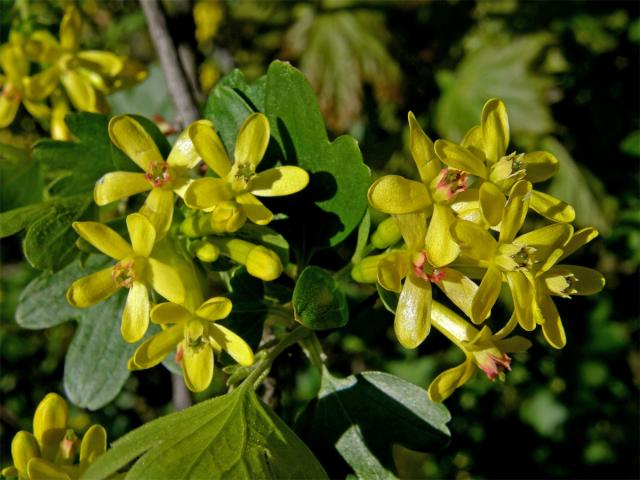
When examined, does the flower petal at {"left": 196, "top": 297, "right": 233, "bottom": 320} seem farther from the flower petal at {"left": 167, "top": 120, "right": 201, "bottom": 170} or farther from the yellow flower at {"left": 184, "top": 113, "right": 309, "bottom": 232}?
the flower petal at {"left": 167, "top": 120, "right": 201, "bottom": 170}

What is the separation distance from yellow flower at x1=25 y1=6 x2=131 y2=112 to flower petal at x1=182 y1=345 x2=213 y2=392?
1.95 feet

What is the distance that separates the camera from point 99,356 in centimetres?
130

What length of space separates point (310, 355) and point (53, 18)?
94 cm

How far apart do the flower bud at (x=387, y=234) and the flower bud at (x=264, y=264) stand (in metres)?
0.15

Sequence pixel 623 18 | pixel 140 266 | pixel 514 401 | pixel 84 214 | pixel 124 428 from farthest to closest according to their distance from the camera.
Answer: pixel 623 18
pixel 514 401
pixel 124 428
pixel 84 214
pixel 140 266

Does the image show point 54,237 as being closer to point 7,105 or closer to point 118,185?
point 118,185

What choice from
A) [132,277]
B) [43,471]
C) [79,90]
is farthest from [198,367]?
[79,90]

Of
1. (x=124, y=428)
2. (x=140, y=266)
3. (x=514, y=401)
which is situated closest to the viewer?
(x=140, y=266)

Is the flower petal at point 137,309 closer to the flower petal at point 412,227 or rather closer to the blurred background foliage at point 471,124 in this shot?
the flower petal at point 412,227

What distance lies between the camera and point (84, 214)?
45.1 inches

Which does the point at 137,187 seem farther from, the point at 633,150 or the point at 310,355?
the point at 633,150

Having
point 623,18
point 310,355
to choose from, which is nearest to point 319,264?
point 310,355

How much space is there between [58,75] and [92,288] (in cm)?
54

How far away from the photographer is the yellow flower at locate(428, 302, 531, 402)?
990mm
